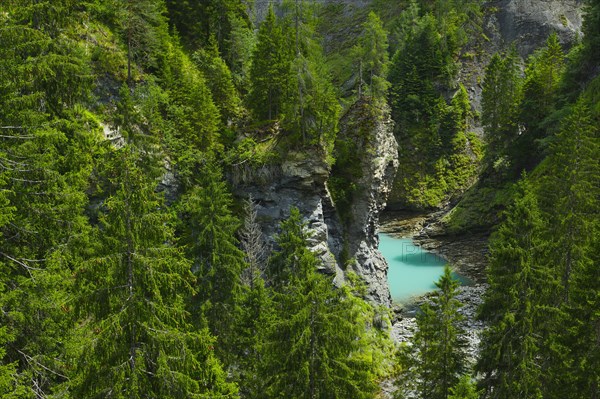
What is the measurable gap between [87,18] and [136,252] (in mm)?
28090

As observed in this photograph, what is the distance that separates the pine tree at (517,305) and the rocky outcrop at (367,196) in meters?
16.4

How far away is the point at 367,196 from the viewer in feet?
115

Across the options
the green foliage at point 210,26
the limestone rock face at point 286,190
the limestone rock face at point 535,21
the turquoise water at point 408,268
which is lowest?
the turquoise water at point 408,268

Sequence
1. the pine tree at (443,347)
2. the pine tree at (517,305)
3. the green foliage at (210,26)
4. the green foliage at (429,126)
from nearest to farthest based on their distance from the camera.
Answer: the pine tree at (517,305)
the pine tree at (443,347)
the green foliage at (210,26)
the green foliage at (429,126)

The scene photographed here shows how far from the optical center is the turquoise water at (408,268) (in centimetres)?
4412

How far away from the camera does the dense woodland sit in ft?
31.2

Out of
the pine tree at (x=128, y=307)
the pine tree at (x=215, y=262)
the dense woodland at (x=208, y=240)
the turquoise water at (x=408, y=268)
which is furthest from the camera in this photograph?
the turquoise water at (x=408, y=268)

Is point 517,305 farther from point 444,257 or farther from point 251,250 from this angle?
point 444,257

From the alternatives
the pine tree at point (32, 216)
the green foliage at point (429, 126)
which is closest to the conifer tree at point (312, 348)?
the pine tree at point (32, 216)

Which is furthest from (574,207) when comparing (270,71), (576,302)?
(270,71)

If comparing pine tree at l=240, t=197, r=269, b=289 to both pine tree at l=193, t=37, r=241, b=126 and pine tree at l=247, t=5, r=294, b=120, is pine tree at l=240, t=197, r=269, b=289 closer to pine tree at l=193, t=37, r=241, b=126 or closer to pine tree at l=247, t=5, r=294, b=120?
pine tree at l=193, t=37, r=241, b=126

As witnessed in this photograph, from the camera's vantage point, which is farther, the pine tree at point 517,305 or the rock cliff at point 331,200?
the rock cliff at point 331,200

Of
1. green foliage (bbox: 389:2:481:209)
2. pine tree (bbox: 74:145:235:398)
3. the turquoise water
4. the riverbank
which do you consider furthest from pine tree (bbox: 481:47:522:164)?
pine tree (bbox: 74:145:235:398)

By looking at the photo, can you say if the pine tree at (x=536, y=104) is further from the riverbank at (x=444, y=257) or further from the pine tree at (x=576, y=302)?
the pine tree at (x=576, y=302)
